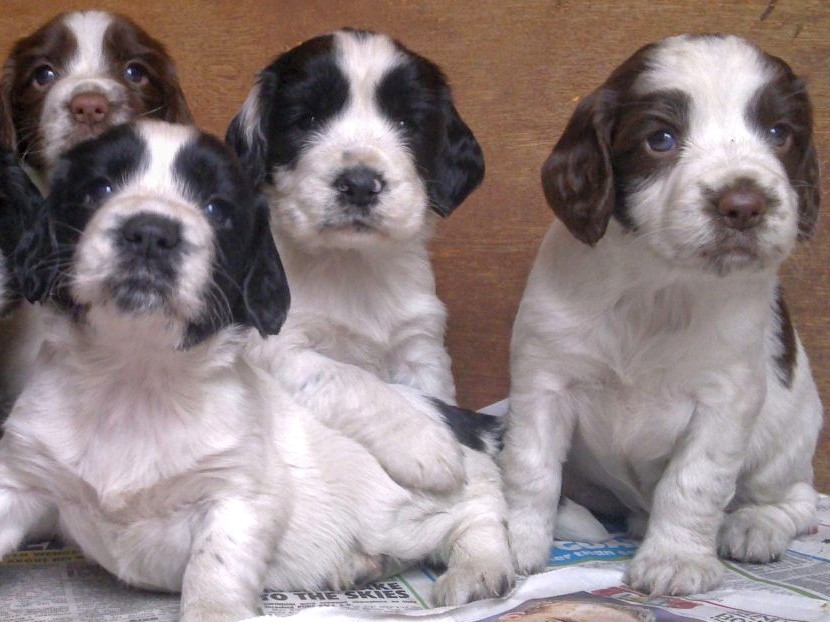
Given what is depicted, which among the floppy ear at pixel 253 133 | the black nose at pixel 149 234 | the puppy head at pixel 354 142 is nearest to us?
the black nose at pixel 149 234

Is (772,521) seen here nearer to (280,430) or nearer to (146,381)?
(280,430)

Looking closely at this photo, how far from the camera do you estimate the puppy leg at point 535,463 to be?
10.0 feet

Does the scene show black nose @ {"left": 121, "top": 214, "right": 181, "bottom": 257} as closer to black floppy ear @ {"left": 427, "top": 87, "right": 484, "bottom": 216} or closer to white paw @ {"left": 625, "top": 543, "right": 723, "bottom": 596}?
black floppy ear @ {"left": 427, "top": 87, "right": 484, "bottom": 216}

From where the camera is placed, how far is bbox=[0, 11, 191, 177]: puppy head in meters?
3.21

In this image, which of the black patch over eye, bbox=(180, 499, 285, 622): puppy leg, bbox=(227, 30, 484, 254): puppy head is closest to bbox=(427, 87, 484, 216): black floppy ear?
bbox=(227, 30, 484, 254): puppy head

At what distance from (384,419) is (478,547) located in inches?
18.0

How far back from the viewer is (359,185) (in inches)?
118

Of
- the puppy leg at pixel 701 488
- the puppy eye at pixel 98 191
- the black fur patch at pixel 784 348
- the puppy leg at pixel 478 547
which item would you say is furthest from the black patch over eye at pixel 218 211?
the black fur patch at pixel 784 348

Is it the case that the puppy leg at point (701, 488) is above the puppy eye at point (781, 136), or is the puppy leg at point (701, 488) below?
below

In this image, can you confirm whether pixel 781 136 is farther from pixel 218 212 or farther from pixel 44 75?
pixel 44 75

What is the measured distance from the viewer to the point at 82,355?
262cm

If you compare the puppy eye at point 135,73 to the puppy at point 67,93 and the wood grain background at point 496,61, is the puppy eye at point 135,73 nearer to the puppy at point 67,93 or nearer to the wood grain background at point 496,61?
the puppy at point 67,93

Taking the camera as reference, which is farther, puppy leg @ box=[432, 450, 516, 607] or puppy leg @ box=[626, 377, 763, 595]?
puppy leg @ box=[626, 377, 763, 595]

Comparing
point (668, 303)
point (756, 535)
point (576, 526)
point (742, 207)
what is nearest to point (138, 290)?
point (742, 207)
